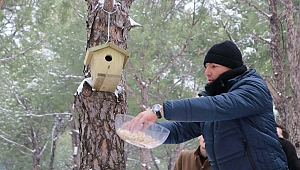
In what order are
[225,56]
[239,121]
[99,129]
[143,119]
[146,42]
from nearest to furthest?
1. [143,119]
2. [239,121]
3. [225,56]
4. [99,129]
5. [146,42]

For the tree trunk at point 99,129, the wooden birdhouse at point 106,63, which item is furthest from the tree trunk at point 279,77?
the wooden birdhouse at point 106,63

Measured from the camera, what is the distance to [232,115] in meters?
1.61

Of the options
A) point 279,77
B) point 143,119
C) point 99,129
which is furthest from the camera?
point 279,77

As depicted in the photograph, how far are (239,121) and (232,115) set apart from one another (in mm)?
134

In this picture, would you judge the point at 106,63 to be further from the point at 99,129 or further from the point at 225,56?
the point at 225,56

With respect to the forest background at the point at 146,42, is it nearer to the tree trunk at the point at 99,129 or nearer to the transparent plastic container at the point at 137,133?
the tree trunk at the point at 99,129

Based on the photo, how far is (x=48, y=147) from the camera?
14.4m

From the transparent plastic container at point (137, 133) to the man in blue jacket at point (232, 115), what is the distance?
0.13m

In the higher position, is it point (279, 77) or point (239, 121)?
point (279, 77)

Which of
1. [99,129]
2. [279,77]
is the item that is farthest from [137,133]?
[279,77]

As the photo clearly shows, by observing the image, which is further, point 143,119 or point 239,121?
point 239,121

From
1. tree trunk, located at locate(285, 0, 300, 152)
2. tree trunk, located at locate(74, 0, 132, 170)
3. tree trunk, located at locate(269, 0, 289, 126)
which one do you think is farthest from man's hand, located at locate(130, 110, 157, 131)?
tree trunk, located at locate(285, 0, 300, 152)

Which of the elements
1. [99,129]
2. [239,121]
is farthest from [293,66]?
[239,121]

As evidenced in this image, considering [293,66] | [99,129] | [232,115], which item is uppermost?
[293,66]
